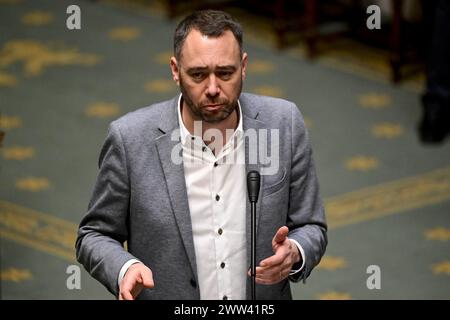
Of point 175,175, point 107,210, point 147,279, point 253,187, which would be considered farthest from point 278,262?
point 107,210

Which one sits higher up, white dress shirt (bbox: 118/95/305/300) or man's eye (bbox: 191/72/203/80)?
man's eye (bbox: 191/72/203/80)

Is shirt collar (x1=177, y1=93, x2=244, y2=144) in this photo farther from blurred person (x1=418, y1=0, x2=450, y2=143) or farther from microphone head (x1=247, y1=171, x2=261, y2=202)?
blurred person (x1=418, y1=0, x2=450, y2=143)

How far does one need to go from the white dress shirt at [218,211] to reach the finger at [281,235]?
0.24 m

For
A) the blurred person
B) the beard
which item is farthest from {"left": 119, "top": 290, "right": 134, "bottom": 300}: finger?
the blurred person

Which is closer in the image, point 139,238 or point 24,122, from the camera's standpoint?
point 139,238

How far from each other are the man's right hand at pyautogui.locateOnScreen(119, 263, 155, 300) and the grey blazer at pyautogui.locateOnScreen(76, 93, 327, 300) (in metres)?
0.22

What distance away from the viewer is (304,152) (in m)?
3.26

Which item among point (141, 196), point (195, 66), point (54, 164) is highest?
point (195, 66)

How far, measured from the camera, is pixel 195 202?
10.5ft

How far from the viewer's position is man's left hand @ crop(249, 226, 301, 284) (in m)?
2.88
